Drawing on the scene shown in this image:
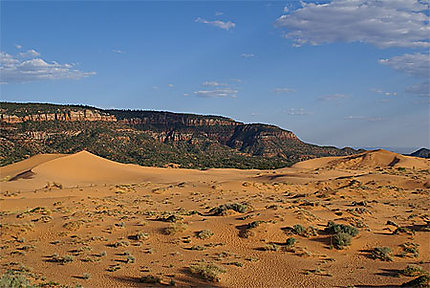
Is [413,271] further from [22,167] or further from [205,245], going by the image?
[22,167]

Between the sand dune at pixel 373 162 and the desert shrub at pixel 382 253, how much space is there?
4889 centimetres

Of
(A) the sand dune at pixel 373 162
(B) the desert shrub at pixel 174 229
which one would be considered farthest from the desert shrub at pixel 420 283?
(A) the sand dune at pixel 373 162

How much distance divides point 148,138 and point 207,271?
313ft

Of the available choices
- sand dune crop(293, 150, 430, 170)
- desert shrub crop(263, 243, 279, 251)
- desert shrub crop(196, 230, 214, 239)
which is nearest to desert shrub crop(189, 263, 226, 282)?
desert shrub crop(263, 243, 279, 251)

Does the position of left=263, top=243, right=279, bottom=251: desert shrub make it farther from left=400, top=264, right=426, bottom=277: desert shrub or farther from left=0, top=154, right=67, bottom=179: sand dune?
left=0, top=154, right=67, bottom=179: sand dune

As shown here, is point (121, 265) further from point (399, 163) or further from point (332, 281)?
point (399, 163)

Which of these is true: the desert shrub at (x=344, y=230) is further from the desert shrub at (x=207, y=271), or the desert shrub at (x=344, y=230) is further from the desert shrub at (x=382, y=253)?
the desert shrub at (x=207, y=271)

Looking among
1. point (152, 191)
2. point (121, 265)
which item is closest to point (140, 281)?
point (121, 265)

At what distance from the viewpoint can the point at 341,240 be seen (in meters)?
13.3

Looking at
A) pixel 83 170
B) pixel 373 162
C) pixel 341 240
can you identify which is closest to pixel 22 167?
pixel 83 170

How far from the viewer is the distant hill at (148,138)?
254 ft

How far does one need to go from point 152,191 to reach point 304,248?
75.0ft

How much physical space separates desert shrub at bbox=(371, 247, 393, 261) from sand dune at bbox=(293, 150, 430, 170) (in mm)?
48887

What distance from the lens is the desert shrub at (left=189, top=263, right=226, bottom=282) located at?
33.2 feet
